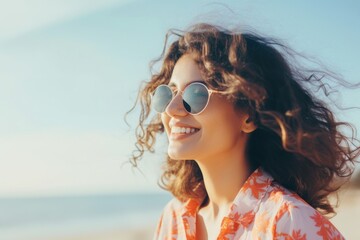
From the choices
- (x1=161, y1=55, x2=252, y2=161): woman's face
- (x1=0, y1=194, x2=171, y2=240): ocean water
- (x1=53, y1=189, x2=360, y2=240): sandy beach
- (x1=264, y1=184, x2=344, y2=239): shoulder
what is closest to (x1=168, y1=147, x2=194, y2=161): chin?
(x1=161, y1=55, x2=252, y2=161): woman's face

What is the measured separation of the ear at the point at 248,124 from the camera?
3.28 m

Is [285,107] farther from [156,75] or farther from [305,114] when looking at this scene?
[156,75]

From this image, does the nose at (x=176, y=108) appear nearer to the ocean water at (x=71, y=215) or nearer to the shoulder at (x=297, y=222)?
the shoulder at (x=297, y=222)

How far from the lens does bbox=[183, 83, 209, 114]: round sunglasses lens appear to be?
10.6 ft

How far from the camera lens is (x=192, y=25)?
365cm

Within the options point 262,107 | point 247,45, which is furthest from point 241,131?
point 247,45

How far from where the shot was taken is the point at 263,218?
3.09m

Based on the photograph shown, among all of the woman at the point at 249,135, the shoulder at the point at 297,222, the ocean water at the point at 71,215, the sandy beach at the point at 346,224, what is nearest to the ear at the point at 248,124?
the woman at the point at 249,135

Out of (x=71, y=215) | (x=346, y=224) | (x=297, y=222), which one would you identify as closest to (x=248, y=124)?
(x=297, y=222)

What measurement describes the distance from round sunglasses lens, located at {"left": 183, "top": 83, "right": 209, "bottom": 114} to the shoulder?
602mm

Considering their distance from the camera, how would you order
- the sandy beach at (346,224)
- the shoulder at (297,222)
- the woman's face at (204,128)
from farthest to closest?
the sandy beach at (346,224), the woman's face at (204,128), the shoulder at (297,222)

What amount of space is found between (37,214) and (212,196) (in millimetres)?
24509

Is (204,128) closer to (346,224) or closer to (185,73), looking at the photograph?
(185,73)

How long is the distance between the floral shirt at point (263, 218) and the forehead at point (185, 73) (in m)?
0.58
